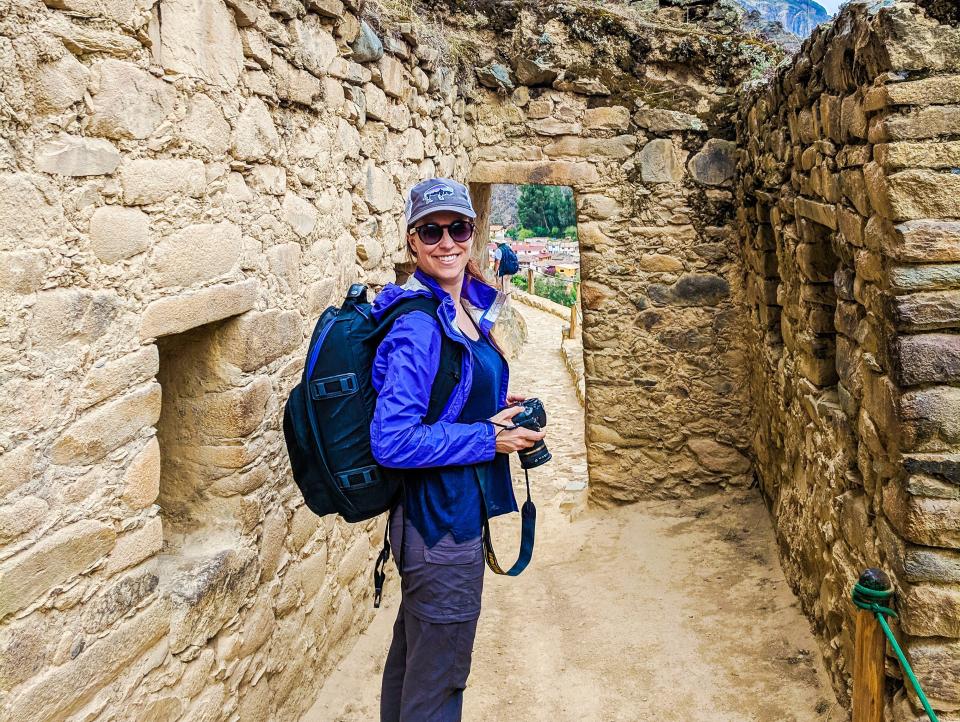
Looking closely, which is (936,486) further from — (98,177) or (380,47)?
(380,47)

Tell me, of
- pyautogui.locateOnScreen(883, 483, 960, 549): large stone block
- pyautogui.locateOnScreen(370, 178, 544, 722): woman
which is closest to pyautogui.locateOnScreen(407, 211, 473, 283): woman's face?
pyautogui.locateOnScreen(370, 178, 544, 722): woman

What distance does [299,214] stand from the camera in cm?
278

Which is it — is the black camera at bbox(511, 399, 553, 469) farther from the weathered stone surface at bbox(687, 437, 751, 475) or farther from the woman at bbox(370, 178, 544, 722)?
the weathered stone surface at bbox(687, 437, 751, 475)

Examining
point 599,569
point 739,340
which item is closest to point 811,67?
point 739,340

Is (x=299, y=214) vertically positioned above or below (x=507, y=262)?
above

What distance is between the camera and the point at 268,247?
2.56 m

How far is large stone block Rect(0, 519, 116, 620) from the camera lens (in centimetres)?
158

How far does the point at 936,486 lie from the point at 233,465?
6.27ft

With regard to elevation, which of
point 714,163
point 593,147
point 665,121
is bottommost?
point 714,163

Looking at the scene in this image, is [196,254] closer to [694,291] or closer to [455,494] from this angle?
[455,494]

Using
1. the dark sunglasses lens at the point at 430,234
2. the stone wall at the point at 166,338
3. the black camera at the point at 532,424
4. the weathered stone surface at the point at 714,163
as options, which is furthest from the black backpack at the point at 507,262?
the weathered stone surface at the point at 714,163

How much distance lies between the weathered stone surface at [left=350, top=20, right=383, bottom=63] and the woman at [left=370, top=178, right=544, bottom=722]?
139 cm

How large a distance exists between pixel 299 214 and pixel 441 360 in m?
A: 1.05

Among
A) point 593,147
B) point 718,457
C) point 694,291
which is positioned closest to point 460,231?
point 593,147
